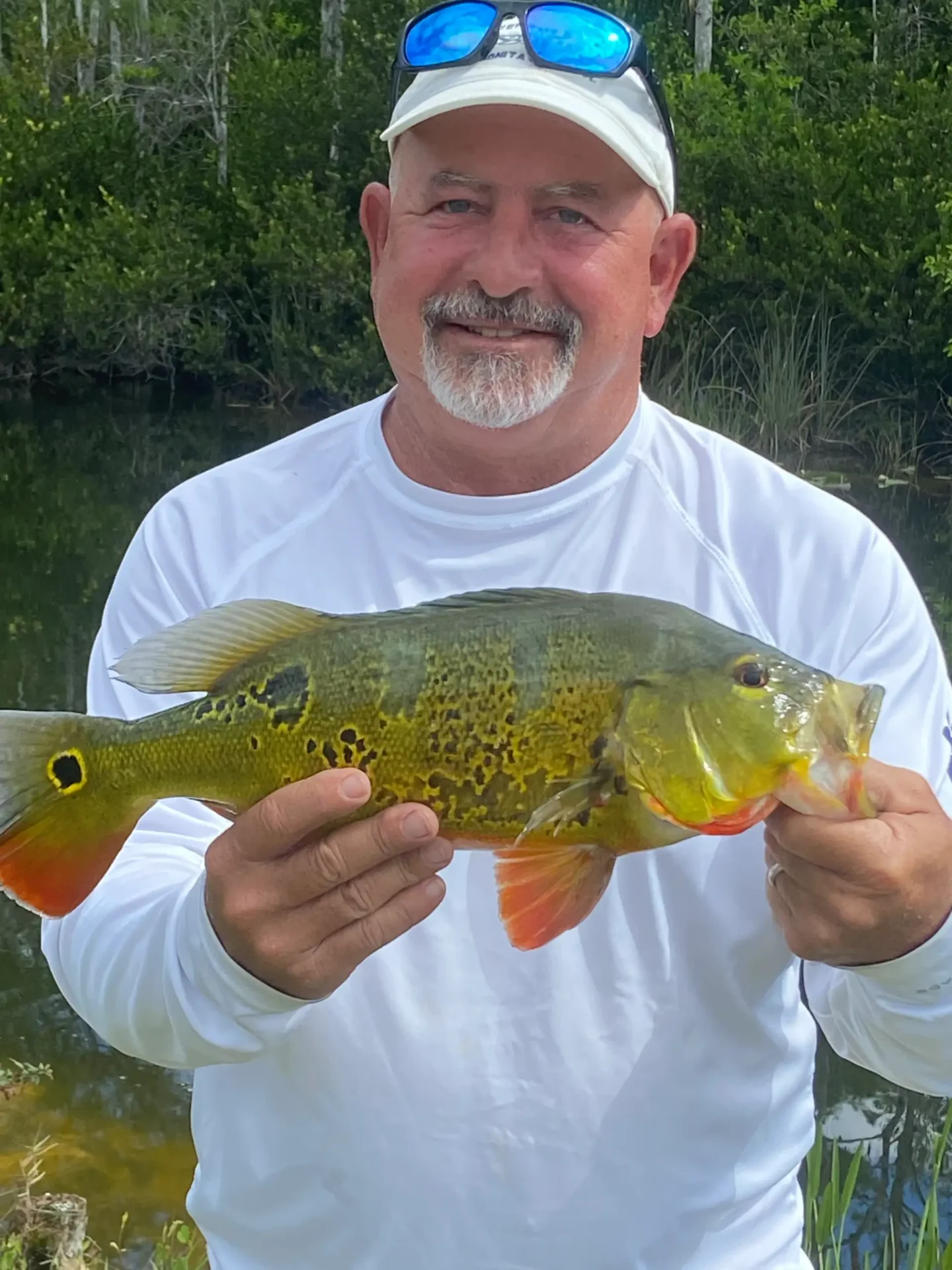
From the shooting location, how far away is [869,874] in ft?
5.46

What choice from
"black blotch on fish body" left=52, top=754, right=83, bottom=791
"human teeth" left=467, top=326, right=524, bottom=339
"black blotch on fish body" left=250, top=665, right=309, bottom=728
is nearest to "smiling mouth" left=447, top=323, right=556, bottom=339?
"human teeth" left=467, top=326, right=524, bottom=339

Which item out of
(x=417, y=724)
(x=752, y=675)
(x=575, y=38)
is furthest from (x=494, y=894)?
(x=575, y=38)

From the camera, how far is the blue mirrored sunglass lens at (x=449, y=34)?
90.7 inches

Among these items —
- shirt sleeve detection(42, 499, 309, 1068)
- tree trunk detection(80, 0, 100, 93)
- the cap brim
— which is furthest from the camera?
tree trunk detection(80, 0, 100, 93)

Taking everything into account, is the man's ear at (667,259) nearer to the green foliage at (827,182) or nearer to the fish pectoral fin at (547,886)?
the fish pectoral fin at (547,886)

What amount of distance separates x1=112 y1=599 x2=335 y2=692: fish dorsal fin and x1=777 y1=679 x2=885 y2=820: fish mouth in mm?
654

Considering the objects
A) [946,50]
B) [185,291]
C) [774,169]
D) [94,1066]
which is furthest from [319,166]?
[94,1066]

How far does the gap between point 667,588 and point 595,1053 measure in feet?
2.35

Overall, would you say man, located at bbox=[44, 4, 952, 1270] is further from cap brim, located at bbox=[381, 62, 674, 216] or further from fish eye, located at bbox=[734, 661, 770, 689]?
fish eye, located at bbox=[734, 661, 770, 689]

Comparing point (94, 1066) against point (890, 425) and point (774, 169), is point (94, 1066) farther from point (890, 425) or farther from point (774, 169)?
point (774, 169)

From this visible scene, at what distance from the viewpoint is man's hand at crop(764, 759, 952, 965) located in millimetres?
1646

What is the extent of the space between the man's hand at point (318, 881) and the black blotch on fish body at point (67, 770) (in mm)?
201

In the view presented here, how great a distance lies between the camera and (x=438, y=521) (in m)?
2.16

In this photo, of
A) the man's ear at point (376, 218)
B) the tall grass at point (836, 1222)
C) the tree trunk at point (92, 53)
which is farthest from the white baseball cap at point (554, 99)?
the tree trunk at point (92, 53)
